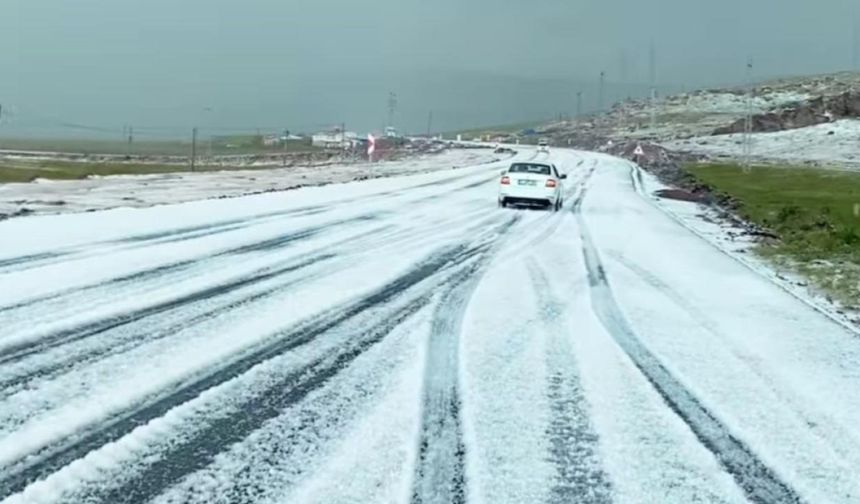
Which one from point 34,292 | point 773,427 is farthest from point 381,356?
point 34,292

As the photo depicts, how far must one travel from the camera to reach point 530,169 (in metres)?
27.4

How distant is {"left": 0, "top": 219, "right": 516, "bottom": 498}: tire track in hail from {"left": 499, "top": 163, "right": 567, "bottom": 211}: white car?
1517 centimetres

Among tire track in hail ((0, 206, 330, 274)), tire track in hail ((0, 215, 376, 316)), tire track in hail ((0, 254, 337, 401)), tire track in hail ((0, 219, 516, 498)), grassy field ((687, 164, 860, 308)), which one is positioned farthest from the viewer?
grassy field ((687, 164, 860, 308))

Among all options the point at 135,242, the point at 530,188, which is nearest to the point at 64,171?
the point at 530,188

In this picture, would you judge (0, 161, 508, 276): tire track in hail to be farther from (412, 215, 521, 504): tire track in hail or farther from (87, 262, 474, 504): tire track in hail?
(412, 215, 521, 504): tire track in hail

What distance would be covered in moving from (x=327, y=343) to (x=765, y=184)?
137ft

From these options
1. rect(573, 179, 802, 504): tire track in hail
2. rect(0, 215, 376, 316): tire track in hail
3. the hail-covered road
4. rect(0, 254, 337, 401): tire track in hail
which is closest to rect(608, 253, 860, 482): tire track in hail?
the hail-covered road

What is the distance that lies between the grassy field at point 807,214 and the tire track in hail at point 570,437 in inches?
238

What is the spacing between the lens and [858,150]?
77062 millimetres

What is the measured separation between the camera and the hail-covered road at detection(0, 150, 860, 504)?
5.19 meters

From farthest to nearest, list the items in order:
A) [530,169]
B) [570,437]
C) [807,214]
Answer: [530,169]
[807,214]
[570,437]

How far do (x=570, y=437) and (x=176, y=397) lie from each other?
2706mm

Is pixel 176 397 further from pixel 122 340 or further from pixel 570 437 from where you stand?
pixel 570 437

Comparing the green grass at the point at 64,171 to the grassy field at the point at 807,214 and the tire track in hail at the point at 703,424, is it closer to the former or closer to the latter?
the grassy field at the point at 807,214
